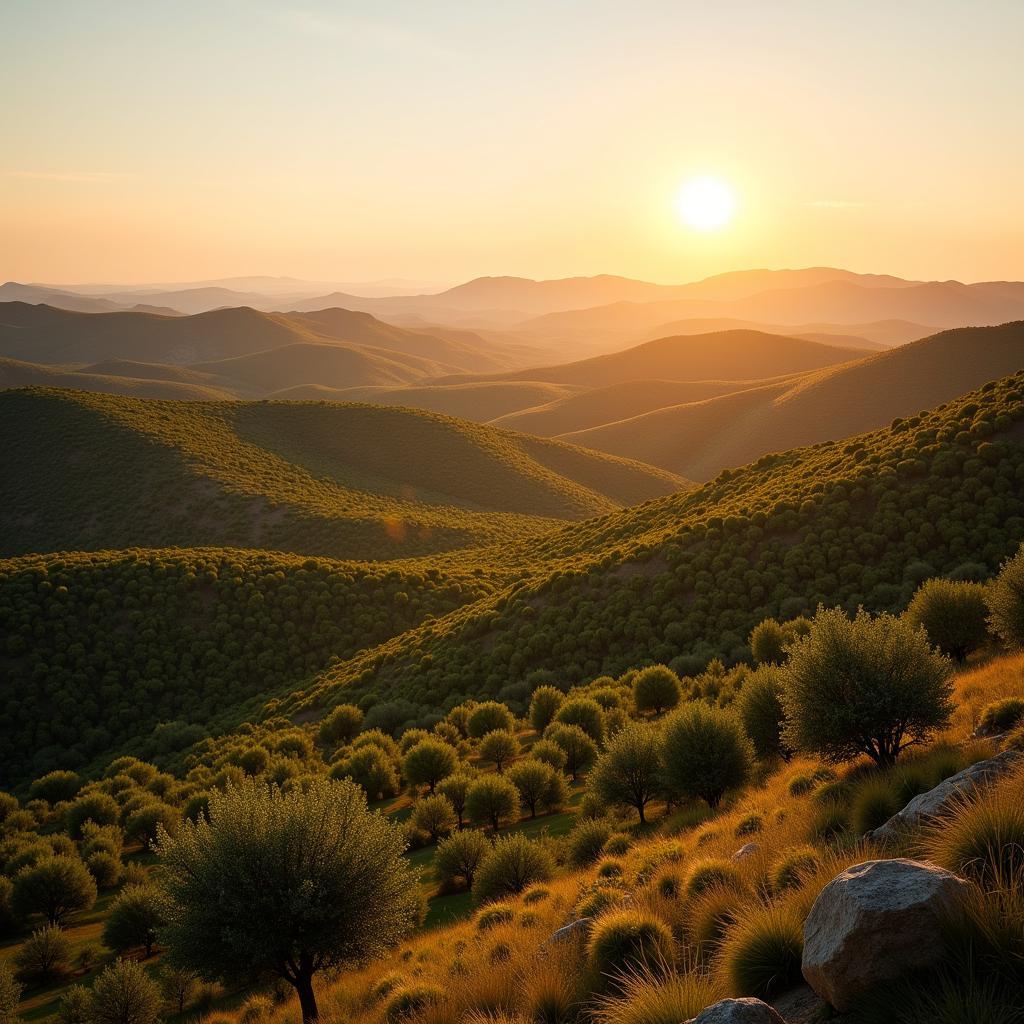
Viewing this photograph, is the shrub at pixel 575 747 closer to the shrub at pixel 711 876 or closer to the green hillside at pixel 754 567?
the green hillside at pixel 754 567

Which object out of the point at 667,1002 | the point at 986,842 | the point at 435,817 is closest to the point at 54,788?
the point at 435,817

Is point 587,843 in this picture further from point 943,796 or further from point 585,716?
point 943,796

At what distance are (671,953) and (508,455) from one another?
88.4 meters

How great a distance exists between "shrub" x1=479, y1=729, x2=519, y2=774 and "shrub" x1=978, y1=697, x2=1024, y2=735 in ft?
49.3

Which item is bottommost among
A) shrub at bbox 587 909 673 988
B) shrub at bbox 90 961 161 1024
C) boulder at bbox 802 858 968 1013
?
shrub at bbox 90 961 161 1024

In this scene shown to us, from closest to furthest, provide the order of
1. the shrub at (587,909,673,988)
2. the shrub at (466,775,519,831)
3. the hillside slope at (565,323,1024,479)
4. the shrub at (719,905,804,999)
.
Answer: the shrub at (719,905,804,999) < the shrub at (587,909,673,988) < the shrub at (466,775,519,831) < the hillside slope at (565,323,1024,479)

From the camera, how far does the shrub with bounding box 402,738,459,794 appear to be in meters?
23.8

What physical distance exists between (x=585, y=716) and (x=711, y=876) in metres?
14.4

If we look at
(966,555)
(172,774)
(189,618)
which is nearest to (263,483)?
(189,618)

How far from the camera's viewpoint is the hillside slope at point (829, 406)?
375ft

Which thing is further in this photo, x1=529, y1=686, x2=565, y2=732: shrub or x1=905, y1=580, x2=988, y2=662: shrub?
x1=529, y1=686, x2=565, y2=732: shrub

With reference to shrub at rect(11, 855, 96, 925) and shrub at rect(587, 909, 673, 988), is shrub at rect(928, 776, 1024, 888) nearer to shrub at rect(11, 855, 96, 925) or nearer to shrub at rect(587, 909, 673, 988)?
shrub at rect(587, 909, 673, 988)

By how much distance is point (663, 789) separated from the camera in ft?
57.5

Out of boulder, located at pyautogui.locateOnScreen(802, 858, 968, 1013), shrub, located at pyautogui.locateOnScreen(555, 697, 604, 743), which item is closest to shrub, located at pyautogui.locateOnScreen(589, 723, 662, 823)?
shrub, located at pyautogui.locateOnScreen(555, 697, 604, 743)
